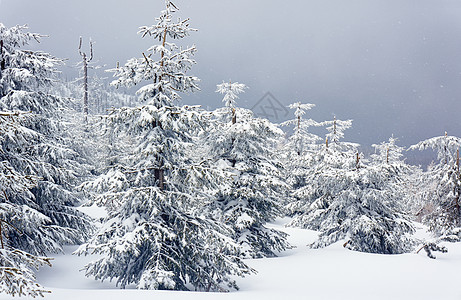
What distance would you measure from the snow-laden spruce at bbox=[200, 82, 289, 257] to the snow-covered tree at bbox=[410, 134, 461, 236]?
27.9 feet

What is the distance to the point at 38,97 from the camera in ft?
38.8

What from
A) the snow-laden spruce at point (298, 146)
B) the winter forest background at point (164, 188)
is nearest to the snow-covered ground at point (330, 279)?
the winter forest background at point (164, 188)

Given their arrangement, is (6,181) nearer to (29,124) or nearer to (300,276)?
(29,124)

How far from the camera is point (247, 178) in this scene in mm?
14422

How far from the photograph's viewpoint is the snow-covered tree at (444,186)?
16.3 metres

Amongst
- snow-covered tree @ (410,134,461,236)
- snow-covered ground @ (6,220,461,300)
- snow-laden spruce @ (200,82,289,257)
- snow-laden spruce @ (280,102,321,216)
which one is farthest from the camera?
snow-laden spruce @ (280,102,321,216)

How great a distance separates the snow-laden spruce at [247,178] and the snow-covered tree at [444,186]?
8505mm

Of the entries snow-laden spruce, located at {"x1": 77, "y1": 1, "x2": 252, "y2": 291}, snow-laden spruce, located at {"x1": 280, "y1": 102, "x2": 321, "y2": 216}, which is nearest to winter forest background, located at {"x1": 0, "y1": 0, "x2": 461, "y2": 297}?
snow-laden spruce, located at {"x1": 77, "y1": 1, "x2": 252, "y2": 291}

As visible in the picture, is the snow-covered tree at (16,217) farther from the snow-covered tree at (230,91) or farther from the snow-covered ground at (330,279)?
the snow-covered tree at (230,91)

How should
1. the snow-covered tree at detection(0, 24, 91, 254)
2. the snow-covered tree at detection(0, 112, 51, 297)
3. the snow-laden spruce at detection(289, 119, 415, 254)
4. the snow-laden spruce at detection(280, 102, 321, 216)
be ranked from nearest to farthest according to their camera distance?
1. the snow-covered tree at detection(0, 112, 51, 297)
2. the snow-covered tree at detection(0, 24, 91, 254)
3. the snow-laden spruce at detection(289, 119, 415, 254)
4. the snow-laden spruce at detection(280, 102, 321, 216)

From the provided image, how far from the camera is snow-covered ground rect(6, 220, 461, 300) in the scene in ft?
26.1

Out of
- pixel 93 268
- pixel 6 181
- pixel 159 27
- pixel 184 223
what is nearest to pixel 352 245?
pixel 184 223

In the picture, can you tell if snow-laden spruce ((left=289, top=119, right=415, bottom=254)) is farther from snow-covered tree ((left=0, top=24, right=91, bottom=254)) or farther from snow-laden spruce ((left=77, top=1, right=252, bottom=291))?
snow-covered tree ((left=0, top=24, right=91, bottom=254))

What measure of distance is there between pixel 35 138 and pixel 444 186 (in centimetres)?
1870
